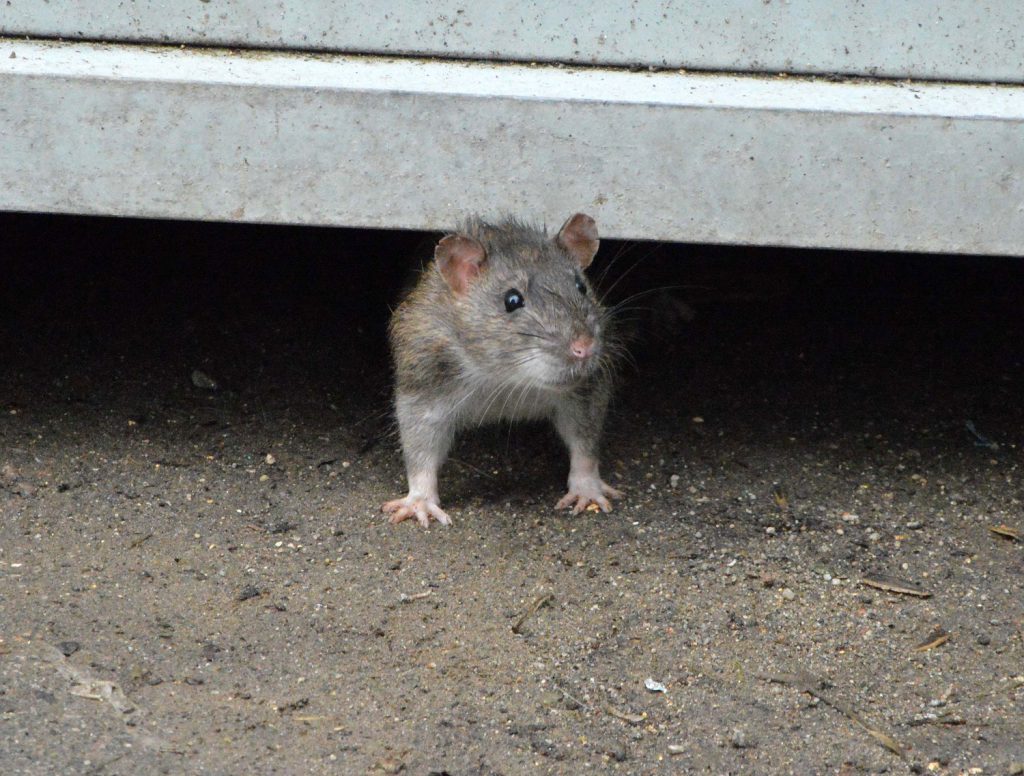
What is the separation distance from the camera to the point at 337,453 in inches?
221

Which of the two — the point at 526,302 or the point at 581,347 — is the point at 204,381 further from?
the point at 581,347

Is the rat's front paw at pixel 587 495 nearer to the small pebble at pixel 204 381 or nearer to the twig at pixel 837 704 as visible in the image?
the twig at pixel 837 704

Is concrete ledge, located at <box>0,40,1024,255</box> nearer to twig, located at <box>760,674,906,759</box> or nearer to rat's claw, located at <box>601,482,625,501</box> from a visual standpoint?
rat's claw, located at <box>601,482,625,501</box>

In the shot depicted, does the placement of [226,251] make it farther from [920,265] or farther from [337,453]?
[920,265]

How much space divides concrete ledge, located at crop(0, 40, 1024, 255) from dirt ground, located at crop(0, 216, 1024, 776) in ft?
3.73

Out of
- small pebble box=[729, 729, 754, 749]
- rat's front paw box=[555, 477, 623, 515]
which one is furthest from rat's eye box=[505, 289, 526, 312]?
small pebble box=[729, 729, 754, 749]

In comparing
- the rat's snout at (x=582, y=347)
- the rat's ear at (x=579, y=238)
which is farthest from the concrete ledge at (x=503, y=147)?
the rat's snout at (x=582, y=347)

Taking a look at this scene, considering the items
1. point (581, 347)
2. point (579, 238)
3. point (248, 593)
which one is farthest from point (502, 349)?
point (248, 593)

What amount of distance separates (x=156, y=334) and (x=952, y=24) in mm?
3880

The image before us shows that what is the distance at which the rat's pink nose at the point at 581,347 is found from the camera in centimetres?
473

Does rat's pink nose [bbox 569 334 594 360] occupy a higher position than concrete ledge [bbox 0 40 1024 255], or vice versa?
concrete ledge [bbox 0 40 1024 255]

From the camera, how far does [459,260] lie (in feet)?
16.7

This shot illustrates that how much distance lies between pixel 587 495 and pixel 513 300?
88 centimetres

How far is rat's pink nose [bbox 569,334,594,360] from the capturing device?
473cm
